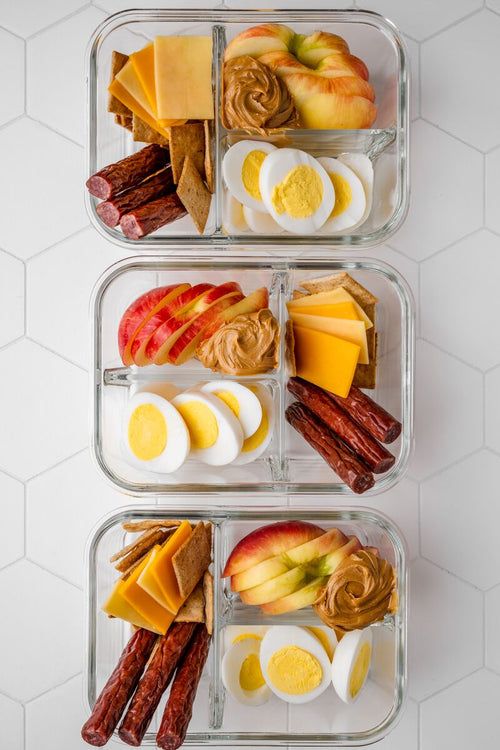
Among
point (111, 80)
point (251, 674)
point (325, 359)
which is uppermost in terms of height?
point (111, 80)

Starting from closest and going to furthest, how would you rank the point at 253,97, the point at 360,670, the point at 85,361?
the point at 253,97 → the point at 360,670 → the point at 85,361

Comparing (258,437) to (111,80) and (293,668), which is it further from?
(111,80)

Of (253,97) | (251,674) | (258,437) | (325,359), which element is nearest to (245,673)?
(251,674)

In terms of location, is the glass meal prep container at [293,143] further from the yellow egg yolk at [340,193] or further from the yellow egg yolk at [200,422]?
the yellow egg yolk at [200,422]

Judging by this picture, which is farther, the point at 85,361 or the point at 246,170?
the point at 85,361

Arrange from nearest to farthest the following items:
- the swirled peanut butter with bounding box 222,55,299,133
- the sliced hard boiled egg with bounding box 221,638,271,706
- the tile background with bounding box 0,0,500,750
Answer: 1. the swirled peanut butter with bounding box 222,55,299,133
2. the sliced hard boiled egg with bounding box 221,638,271,706
3. the tile background with bounding box 0,0,500,750

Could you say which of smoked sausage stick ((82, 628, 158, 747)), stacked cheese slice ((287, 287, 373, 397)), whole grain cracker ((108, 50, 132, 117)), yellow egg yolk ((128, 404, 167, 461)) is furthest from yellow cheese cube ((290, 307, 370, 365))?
smoked sausage stick ((82, 628, 158, 747))

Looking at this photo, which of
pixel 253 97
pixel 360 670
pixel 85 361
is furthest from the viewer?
pixel 85 361

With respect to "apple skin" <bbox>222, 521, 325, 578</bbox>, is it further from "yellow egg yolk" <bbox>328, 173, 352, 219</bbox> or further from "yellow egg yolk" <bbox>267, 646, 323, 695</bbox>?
"yellow egg yolk" <bbox>328, 173, 352, 219</bbox>
